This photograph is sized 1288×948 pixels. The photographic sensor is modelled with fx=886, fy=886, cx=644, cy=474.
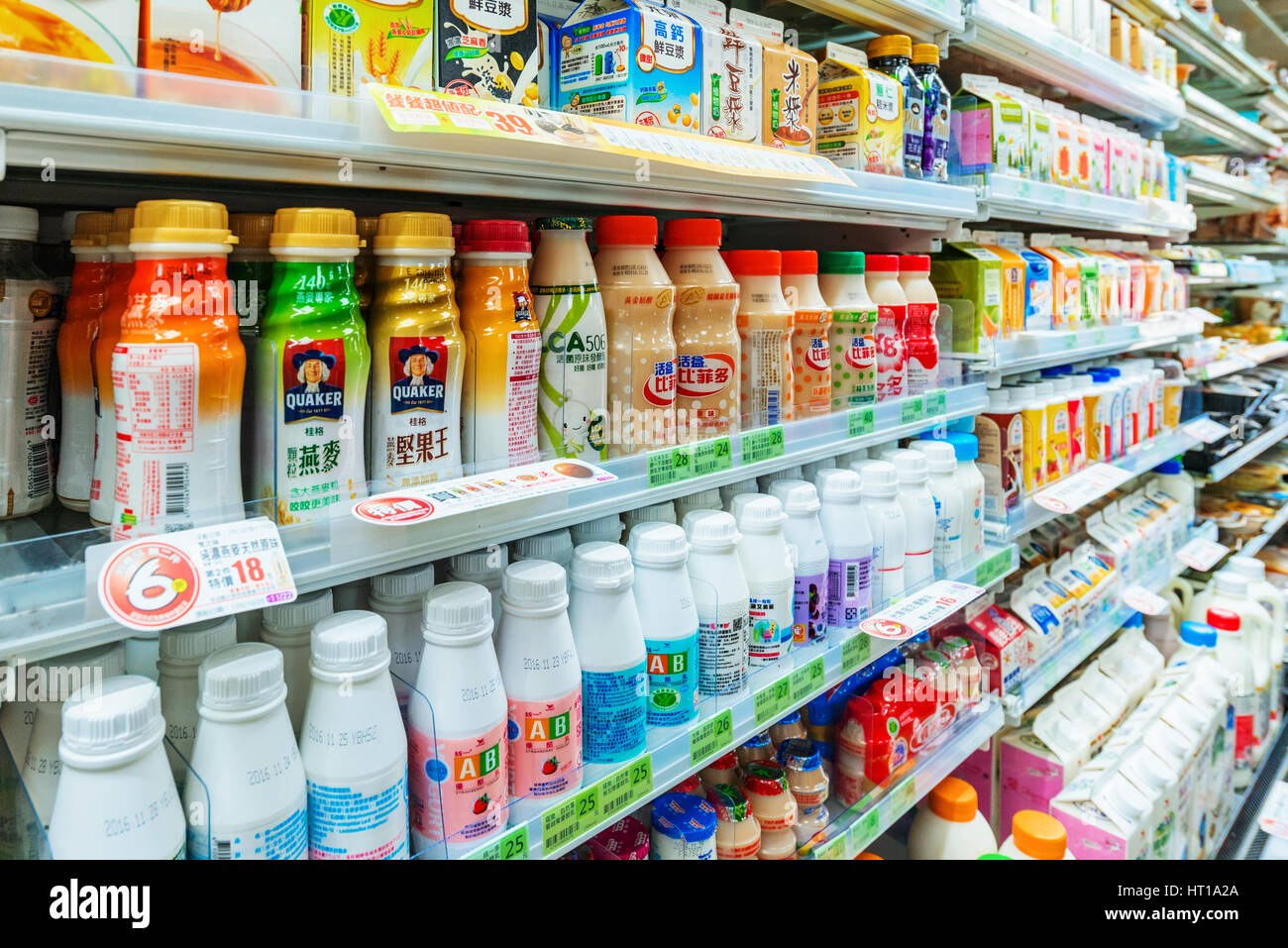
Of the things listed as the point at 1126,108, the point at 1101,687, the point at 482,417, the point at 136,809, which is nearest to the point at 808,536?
the point at 482,417

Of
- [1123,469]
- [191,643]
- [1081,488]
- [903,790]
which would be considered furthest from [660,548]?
[1123,469]

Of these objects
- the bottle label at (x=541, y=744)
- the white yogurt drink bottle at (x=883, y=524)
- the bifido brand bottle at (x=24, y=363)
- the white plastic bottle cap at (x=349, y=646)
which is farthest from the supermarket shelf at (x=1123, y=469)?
the bifido brand bottle at (x=24, y=363)

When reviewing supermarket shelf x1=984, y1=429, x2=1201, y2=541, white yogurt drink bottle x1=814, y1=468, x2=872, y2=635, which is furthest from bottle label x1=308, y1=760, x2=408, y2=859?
supermarket shelf x1=984, y1=429, x2=1201, y2=541

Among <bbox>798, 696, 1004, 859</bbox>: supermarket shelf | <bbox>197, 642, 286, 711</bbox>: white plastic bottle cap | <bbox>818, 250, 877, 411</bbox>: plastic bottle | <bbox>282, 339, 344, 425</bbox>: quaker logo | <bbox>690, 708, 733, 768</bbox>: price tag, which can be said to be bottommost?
<bbox>798, 696, 1004, 859</bbox>: supermarket shelf

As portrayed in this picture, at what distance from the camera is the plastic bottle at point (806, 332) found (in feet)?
4.96

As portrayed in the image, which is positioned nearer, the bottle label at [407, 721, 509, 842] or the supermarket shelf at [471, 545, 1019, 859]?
the bottle label at [407, 721, 509, 842]

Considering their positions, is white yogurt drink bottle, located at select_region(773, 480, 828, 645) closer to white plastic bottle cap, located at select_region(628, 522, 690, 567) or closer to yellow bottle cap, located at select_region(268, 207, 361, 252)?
white plastic bottle cap, located at select_region(628, 522, 690, 567)

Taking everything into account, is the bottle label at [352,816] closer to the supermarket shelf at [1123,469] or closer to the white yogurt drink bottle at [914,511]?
the white yogurt drink bottle at [914,511]

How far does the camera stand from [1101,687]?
2596 mm

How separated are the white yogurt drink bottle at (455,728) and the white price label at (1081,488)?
1.61 m

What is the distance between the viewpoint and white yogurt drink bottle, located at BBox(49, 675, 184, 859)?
0.69m

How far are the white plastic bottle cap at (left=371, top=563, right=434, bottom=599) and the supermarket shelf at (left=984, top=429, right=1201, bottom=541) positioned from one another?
4.75ft

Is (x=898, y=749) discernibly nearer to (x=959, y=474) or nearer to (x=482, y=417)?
(x=959, y=474)
